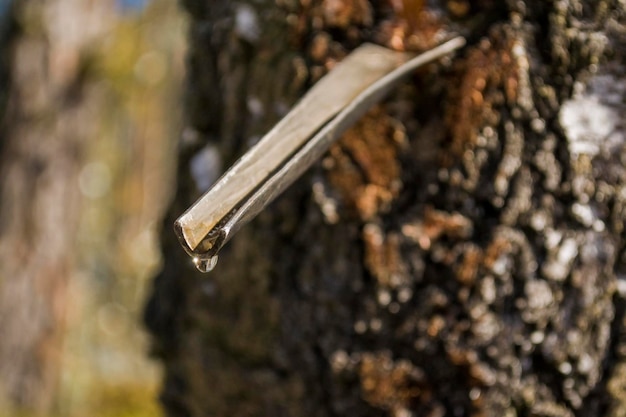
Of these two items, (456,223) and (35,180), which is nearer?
(456,223)

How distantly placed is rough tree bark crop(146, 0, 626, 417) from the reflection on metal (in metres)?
0.05

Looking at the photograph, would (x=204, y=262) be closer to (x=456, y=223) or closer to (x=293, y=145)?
(x=293, y=145)

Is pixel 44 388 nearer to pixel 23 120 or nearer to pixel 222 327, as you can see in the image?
pixel 23 120

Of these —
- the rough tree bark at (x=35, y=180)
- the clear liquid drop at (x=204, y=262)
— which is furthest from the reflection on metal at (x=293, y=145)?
the rough tree bark at (x=35, y=180)

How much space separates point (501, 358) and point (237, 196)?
15.0 inches

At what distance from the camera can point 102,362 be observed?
21.8 feet

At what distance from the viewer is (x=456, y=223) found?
83 cm

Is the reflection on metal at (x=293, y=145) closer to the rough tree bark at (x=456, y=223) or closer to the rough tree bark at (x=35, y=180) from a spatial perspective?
the rough tree bark at (x=456, y=223)

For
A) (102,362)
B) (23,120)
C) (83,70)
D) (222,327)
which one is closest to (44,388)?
(23,120)

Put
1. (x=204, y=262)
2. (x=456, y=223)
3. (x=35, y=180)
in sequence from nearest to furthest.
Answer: (x=204, y=262) → (x=456, y=223) → (x=35, y=180)

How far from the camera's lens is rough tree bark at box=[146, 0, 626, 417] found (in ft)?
2.63

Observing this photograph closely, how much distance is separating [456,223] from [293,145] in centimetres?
24

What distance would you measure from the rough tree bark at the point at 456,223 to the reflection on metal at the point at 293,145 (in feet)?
0.17

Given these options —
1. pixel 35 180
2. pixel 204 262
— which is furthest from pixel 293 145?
pixel 35 180
